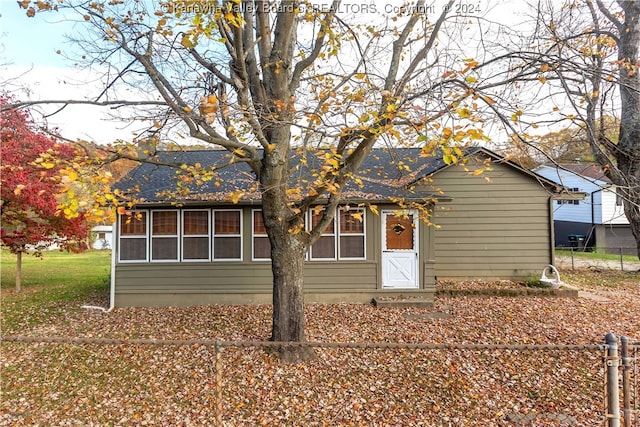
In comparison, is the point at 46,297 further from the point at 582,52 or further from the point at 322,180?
the point at 582,52

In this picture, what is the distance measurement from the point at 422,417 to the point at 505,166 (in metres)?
9.93

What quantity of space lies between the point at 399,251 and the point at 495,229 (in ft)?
14.1

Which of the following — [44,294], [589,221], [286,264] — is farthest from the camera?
[589,221]

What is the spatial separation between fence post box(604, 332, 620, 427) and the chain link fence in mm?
984

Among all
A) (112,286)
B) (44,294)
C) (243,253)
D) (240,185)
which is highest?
(240,185)

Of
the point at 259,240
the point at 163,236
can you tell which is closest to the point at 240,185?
the point at 259,240

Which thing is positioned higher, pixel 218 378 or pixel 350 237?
pixel 350 237

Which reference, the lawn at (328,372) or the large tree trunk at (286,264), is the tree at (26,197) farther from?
the large tree trunk at (286,264)

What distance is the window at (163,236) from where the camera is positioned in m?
9.59

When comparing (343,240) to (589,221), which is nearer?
(343,240)

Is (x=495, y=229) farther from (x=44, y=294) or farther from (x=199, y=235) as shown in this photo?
(x=44, y=294)

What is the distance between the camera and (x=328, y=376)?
5.34m

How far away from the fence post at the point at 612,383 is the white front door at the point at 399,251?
21.7ft

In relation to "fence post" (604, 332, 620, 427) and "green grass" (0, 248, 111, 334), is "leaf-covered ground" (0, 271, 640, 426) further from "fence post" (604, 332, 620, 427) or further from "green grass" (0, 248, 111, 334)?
"fence post" (604, 332, 620, 427)
